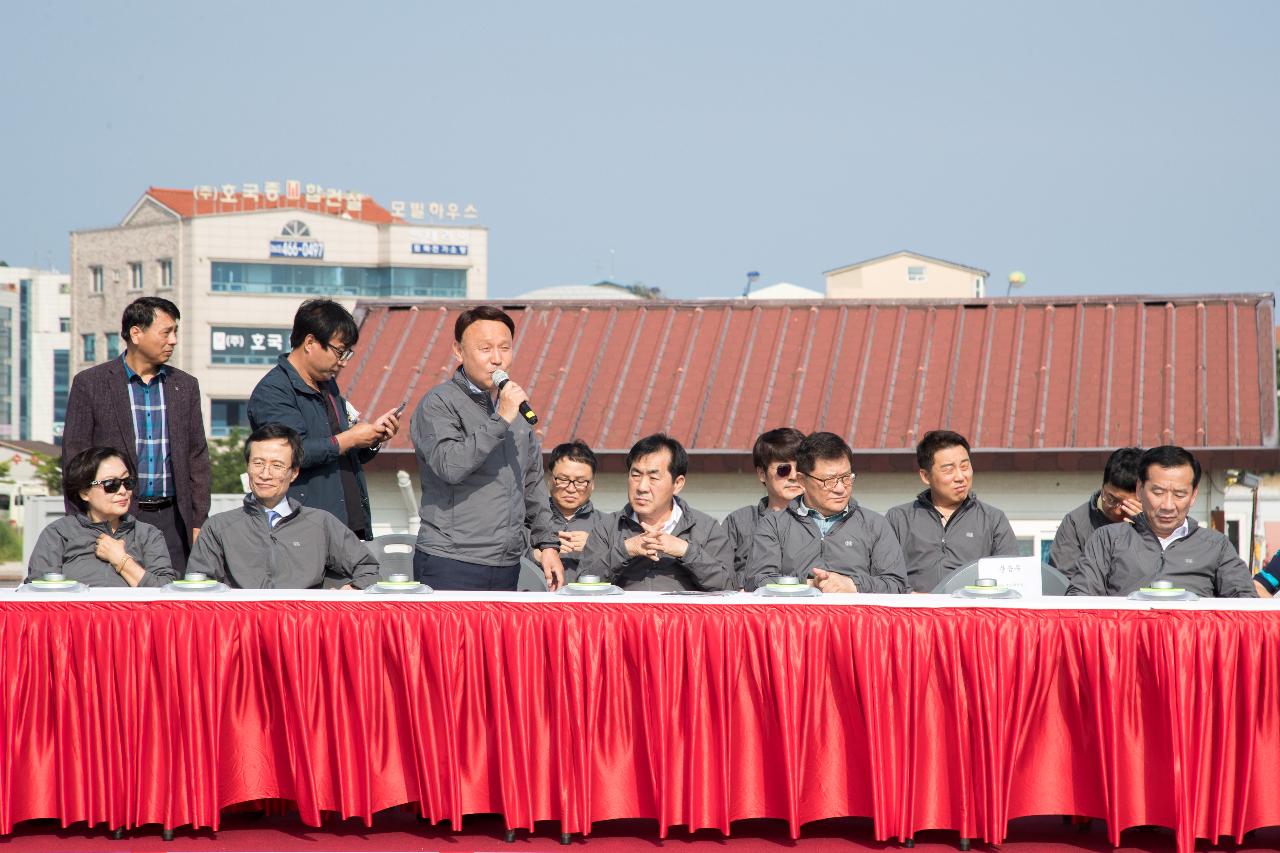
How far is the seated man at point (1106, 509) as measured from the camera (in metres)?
6.33

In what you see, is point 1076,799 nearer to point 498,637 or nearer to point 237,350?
point 498,637

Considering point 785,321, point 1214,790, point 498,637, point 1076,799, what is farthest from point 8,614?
point 785,321

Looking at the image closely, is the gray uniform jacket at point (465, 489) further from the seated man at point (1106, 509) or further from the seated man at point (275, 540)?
the seated man at point (1106, 509)

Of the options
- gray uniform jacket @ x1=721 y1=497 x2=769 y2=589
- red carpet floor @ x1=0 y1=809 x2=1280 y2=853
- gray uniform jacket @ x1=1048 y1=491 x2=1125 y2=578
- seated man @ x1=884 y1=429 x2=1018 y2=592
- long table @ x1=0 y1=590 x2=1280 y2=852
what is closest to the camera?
long table @ x1=0 y1=590 x2=1280 y2=852

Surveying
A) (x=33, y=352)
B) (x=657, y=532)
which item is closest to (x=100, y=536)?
(x=657, y=532)

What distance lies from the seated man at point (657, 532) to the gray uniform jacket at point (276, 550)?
2.88 ft

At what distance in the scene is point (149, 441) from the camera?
20.1ft

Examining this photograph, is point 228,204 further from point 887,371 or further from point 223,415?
point 887,371

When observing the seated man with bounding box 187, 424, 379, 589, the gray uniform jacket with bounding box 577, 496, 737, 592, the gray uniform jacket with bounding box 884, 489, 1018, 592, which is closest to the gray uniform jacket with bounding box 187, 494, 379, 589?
the seated man with bounding box 187, 424, 379, 589

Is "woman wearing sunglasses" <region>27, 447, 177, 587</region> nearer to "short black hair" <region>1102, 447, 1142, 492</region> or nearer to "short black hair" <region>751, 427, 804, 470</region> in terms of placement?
"short black hair" <region>751, 427, 804, 470</region>

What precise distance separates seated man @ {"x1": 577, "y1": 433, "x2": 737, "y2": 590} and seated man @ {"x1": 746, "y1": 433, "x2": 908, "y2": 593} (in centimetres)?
21

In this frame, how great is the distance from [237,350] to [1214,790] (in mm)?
77054

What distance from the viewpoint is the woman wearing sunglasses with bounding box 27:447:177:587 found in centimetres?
548

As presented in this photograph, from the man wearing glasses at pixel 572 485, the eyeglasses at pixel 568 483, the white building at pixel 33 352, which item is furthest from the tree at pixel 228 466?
the white building at pixel 33 352
